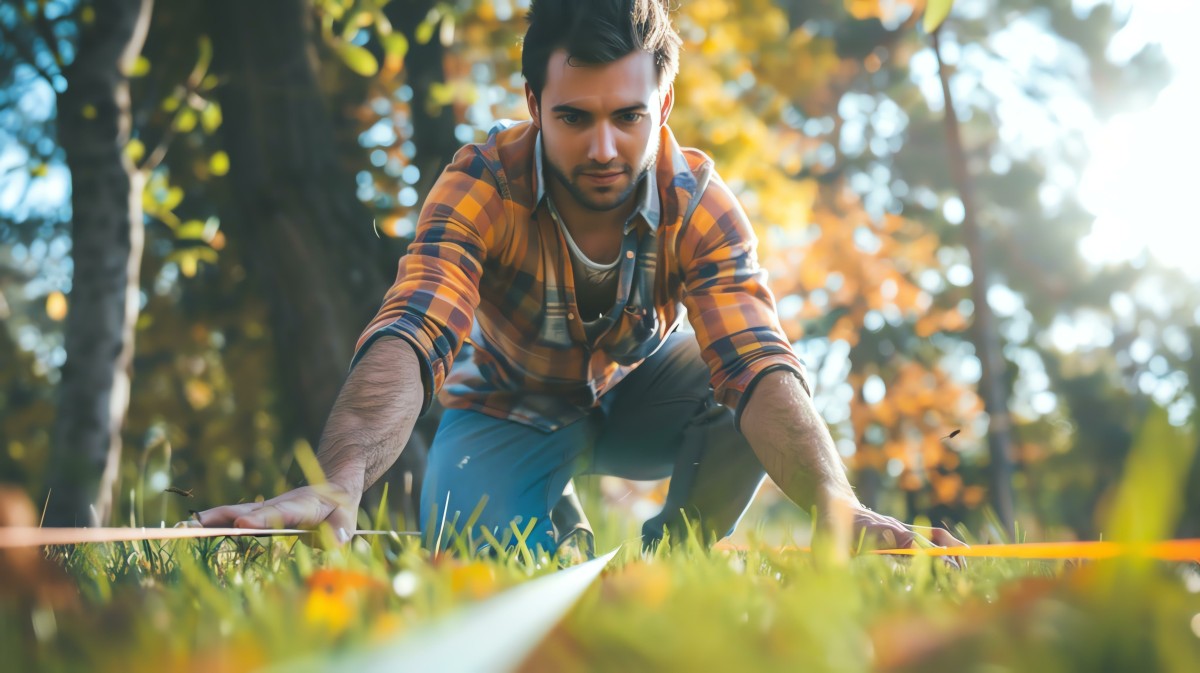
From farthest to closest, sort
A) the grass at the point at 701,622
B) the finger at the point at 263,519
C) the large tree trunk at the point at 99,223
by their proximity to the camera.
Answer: the large tree trunk at the point at 99,223, the finger at the point at 263,519, the grass at the point at 701,622

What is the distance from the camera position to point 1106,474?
2175 cm

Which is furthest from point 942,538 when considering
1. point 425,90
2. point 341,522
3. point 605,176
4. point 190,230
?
point 425,90

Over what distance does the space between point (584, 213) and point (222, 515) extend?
5.46 ft

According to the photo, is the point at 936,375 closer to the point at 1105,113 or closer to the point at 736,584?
the point at 1105,113

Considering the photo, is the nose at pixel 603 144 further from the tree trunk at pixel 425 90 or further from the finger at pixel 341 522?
the tree trunk at pixel 425 90

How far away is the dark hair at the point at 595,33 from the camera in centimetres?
275

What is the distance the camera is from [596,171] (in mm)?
2801

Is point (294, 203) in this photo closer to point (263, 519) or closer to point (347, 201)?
point (347, 201)

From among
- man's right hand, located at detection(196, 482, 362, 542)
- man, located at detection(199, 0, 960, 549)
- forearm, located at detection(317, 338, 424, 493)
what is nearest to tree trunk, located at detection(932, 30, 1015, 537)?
man, located at detection(199, 0, 960, 549)

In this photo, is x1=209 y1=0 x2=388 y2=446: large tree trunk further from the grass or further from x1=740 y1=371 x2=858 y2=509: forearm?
the grass

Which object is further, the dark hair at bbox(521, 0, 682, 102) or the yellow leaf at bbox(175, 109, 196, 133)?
the yellow leaf at bbox(175, 109, 196, 133)

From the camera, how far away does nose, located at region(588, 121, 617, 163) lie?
2742mm

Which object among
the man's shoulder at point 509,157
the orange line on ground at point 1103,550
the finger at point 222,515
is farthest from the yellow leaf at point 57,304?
the orange line on ground at point 1103,550

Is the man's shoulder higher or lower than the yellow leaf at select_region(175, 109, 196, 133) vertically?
lower
